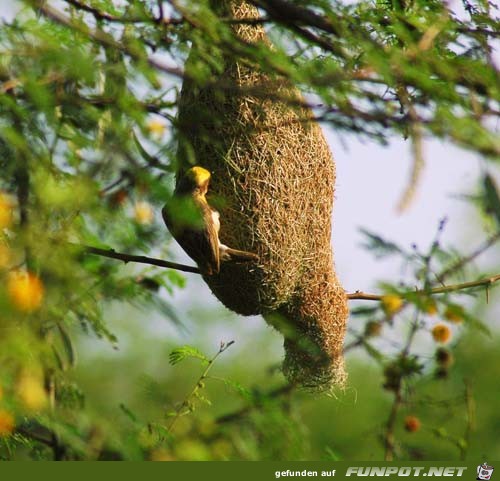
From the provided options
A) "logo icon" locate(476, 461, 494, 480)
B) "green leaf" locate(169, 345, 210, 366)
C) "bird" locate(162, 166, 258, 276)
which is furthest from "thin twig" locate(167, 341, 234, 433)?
"logo icon" locate(476, 461, 494, 480)

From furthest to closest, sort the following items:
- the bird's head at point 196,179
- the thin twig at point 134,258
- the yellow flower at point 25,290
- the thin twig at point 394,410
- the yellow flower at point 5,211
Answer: the bird's head at point 196,179 → the thin twig at point 134,258 → the thin twig at point 394,410 → the yellow flower at point 5,211 → the yellow flower at point 25,290

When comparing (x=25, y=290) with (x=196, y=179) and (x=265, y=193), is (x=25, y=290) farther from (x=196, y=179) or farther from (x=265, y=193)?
(x=265, y=193)

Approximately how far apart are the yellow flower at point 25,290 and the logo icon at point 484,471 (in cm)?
185

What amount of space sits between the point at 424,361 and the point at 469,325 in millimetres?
719

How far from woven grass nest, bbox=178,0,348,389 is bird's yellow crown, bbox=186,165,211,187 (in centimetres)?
6

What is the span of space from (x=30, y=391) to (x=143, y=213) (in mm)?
578

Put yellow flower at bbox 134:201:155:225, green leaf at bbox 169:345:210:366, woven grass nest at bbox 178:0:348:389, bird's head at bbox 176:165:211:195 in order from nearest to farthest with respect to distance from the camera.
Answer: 1. yellow flower at bbox 134:201:155:225
2. green leaf at bbox 169:345:210:366
3. bird's head at bbox 176:165:211:195
4. woven grass nest at bbox 178:0:348:389

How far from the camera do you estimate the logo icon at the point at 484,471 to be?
273cm

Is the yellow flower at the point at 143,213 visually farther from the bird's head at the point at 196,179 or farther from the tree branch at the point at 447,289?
the bird's head at the point at 196,179

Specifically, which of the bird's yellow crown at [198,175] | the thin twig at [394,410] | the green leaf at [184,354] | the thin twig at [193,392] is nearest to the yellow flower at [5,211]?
the thin twig at [193,392]

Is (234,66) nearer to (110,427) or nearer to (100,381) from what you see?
(110,427)

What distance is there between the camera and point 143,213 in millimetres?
1653

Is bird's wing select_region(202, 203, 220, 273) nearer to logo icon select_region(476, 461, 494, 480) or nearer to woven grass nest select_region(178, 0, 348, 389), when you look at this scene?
woven grass nest select_region(178, 0, 348, 389)

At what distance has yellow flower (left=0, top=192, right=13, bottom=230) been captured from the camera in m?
1.25
